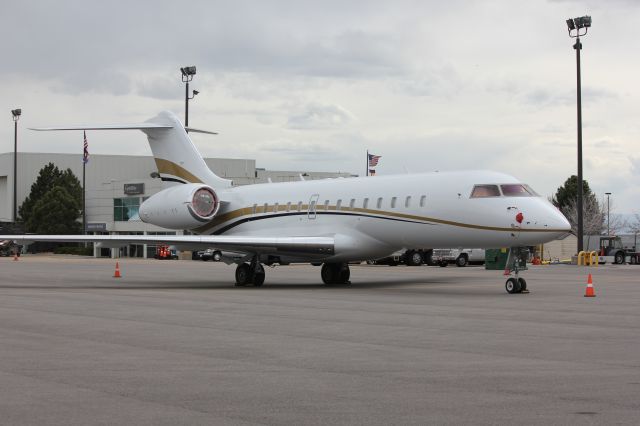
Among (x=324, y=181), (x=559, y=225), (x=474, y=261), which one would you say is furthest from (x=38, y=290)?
(x=474, y=261)

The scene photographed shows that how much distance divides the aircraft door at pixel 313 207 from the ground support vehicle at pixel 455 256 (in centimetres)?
2364

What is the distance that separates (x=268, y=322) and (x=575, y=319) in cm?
540

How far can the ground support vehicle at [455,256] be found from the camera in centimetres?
5000

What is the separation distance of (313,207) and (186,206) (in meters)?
4.77

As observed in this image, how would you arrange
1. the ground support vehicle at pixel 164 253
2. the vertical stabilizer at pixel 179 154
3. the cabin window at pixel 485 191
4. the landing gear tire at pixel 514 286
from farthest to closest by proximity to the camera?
the ground support vehicle at pixel 164 253 < the vertical stabilizer at pixel 179 154 < the cabin window at pixel 485 191 < the landing gear tire at pixel 514 286

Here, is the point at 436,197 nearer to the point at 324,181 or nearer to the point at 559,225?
the point at 559,225

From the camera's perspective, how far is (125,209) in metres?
90.6

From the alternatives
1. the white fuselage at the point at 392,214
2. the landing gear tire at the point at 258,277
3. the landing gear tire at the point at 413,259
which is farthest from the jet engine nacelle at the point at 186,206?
the landing gear tire at the point at 413,259

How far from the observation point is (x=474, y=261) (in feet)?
170

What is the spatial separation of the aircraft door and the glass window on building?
207 feet

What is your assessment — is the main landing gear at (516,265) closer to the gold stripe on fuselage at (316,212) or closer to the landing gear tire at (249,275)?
the gold stripe on fuselage at (316,212)

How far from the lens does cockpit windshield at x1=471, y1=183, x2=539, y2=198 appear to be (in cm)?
2239

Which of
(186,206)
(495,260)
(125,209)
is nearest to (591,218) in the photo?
(125,209)

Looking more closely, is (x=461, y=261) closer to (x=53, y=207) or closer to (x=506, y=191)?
(x=506, y=191)
